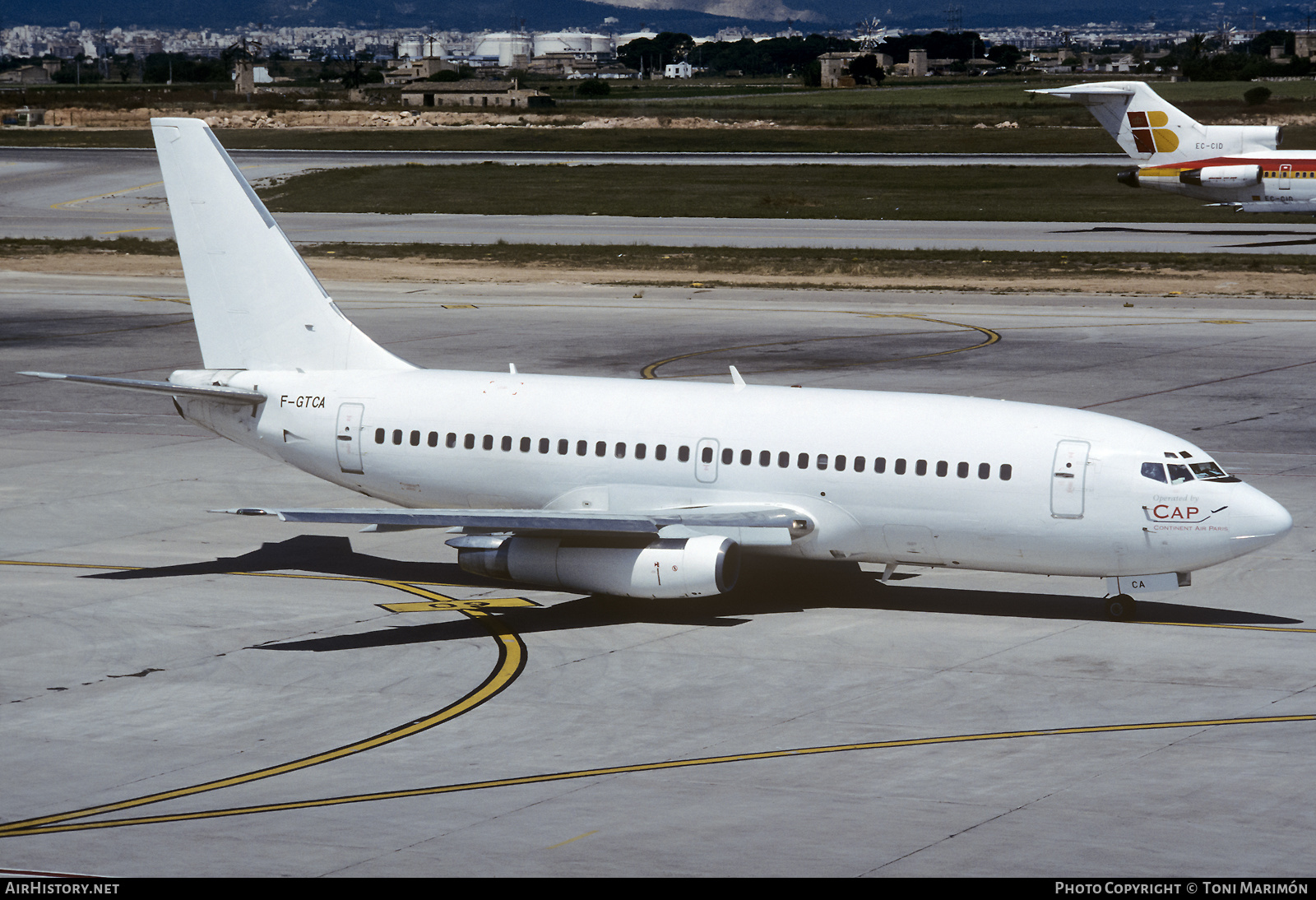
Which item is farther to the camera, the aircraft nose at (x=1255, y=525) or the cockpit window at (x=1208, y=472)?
the cockpit window at (x=1208, y=472)

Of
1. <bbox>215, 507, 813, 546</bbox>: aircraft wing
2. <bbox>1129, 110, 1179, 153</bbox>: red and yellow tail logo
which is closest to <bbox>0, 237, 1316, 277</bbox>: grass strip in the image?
<bbox>1129, 110, 1179, 153</bbox>: red and yellow tail logo

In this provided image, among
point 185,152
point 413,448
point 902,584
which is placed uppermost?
point 185,152

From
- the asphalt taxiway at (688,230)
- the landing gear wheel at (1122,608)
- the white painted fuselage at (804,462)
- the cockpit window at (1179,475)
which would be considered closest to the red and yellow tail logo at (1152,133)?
the asphalt taxiway at (688,230)

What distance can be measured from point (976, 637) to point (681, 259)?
203ft

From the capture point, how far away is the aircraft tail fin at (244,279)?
115 ft

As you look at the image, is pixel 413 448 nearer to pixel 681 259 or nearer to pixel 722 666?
pixel 722 666

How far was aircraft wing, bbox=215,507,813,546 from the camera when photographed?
1155 inches

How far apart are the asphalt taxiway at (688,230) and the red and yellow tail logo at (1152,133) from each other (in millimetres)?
4833

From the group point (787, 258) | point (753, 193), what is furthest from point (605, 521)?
point (753, 193)

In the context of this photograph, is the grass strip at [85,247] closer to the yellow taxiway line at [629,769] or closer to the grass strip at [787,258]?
the grass strip at [787,258]

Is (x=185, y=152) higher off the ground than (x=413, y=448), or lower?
higher

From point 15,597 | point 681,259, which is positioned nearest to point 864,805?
point 15,597

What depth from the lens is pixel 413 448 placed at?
109ft

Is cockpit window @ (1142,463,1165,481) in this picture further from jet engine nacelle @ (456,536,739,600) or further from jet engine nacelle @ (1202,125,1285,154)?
jet engine nacelle @ (1202,125,1285,154)
